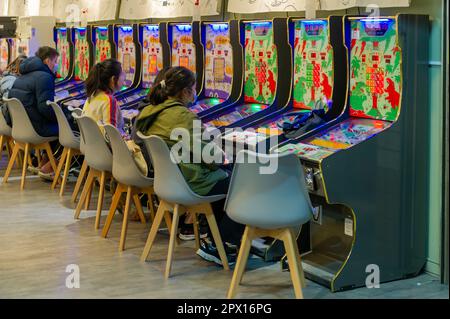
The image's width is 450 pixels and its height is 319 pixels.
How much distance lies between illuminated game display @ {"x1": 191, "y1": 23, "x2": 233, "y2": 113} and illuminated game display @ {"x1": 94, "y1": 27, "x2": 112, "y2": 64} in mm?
→ 2082

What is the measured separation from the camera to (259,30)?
220 inches

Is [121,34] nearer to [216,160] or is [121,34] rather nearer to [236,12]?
[236,12]

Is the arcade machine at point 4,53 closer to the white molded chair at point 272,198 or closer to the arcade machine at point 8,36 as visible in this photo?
the arcade machine at point 8,36

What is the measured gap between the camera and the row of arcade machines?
4359mm

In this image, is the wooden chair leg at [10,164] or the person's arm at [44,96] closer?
the person's arm at [44,96]

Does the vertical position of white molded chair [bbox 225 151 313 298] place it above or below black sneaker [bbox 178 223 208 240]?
above

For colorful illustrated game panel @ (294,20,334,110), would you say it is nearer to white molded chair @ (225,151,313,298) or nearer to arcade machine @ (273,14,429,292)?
arcade machine @ (273,14,429,292)

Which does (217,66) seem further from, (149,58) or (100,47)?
(100,47)

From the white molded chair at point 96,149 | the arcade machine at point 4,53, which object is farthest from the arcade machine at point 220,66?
the arcade machine at point 4,53

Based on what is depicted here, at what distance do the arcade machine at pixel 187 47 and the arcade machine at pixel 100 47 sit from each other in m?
1.37

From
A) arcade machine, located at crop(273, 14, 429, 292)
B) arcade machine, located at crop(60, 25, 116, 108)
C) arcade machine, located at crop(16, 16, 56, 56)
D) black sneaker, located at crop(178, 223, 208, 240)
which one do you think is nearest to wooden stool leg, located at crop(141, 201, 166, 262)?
black sneaker, located at crop(178, 223, 208, 240)

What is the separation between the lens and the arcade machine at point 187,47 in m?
6.36
